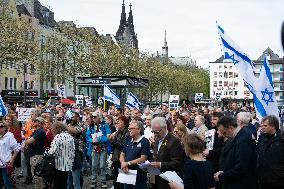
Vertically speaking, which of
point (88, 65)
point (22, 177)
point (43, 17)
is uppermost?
point (43, 17)

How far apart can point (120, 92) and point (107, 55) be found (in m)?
32.5

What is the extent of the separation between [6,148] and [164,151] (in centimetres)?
458

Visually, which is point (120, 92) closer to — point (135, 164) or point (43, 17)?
point (135, 164)

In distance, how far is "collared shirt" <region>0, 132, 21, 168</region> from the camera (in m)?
11.9

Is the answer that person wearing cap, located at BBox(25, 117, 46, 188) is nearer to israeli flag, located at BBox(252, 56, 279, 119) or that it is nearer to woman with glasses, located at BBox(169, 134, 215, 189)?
israeli flag, located at BBox(252, 56, 279, 119)

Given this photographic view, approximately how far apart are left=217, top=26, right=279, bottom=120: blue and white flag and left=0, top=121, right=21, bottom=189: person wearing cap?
4854 mm

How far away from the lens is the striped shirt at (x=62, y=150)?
10.9 m

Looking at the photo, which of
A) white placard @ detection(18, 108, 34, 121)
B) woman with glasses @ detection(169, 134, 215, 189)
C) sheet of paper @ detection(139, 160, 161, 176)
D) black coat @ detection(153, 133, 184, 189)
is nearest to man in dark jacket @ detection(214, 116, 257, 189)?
woman with glasses @ detection(169, 134, 215, 189)

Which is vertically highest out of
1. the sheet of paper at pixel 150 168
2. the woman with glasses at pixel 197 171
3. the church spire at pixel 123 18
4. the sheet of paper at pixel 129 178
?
the church spire at pixel 123 18

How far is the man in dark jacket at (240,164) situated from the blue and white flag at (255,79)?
9.12ft

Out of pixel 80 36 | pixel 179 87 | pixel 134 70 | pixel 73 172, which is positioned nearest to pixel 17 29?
pixel 80 36

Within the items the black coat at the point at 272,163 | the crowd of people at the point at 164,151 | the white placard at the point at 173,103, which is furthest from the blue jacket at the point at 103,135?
the white placard at the point at 173,103

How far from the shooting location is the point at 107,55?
62.1 meters

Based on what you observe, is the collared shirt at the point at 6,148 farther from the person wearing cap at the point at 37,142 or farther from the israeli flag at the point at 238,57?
the israeli flag at the point at 238,57
